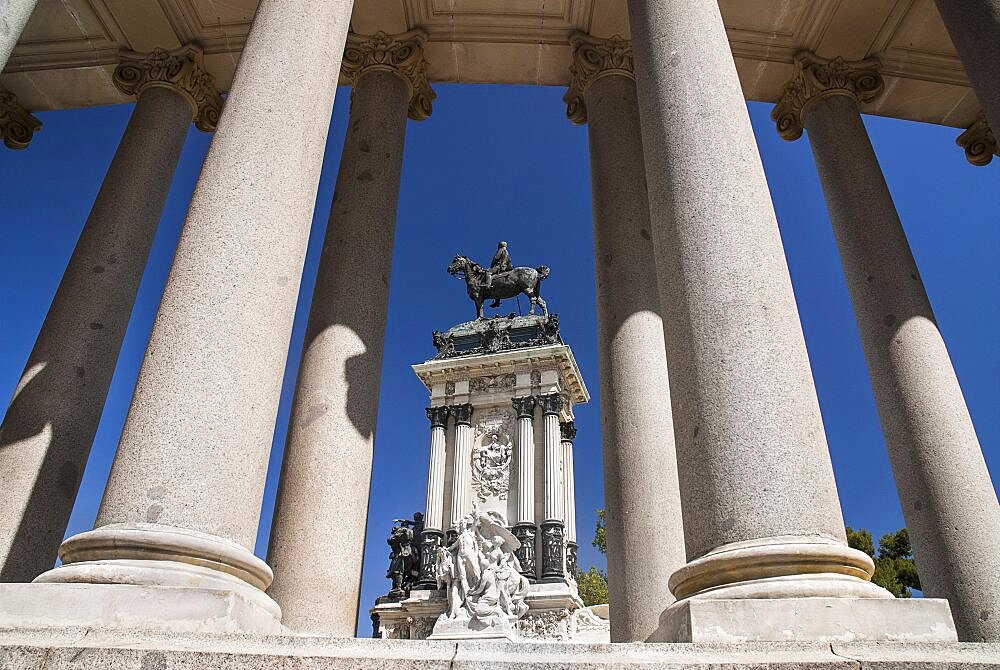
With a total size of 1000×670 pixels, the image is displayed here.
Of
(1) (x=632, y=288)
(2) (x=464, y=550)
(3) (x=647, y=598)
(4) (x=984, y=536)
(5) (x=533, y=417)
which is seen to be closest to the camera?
(3) (x=647, y=598)

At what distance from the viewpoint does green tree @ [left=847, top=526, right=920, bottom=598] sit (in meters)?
117

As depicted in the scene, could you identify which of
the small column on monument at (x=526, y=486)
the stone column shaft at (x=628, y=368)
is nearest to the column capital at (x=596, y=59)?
the stone column shaft at (x=628, y=368)

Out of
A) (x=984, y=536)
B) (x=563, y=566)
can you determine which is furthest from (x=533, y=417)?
(x=984, y=536)

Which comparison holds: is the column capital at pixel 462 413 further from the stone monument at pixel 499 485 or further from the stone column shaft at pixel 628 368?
the stone column shaft at pixel 628 368

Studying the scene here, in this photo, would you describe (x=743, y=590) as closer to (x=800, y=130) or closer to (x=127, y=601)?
(x=127, y=601)

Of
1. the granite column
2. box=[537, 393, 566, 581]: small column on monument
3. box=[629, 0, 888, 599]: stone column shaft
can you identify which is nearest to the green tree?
box=[537, 393, 566, 581]: small column on monument

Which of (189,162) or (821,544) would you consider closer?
(821,544)

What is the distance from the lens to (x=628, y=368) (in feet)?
88.9

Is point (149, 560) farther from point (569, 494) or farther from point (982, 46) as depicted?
point (569, 494)

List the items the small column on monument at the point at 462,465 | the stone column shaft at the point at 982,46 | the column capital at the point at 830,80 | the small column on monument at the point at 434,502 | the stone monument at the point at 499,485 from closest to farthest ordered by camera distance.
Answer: the stone column shaft at the point at 982,46, the column capital at the point at 830,80, the stone monument at the point at 499,485, the small column on monument at the point at 434,502, the small column on monument at the point at 462,465

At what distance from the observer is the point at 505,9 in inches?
1441

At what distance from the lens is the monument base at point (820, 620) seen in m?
11.5

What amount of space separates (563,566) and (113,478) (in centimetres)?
6081

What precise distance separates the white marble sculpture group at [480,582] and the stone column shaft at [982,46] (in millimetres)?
48964
